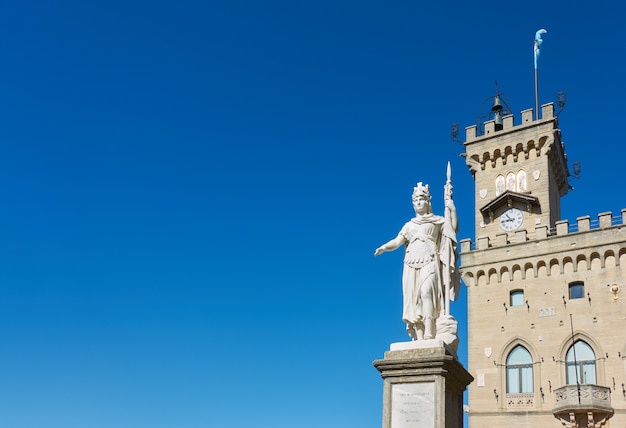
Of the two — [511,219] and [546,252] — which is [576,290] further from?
[511,219]

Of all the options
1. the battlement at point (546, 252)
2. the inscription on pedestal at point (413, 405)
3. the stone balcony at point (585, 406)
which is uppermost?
the battlement at point (546, 252)

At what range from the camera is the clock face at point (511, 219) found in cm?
4566

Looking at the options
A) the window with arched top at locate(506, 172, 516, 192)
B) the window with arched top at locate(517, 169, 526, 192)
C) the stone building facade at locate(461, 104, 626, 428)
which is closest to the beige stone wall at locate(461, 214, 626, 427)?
the stone building facade at locate(461, 104, 626, 428)

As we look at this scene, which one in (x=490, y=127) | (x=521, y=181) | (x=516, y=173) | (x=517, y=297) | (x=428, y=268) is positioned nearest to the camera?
(x=428, y=268)

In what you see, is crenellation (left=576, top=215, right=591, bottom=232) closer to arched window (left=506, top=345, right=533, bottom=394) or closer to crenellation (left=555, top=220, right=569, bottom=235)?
crenellation (left=555, top=220, right=569, bottom=235)

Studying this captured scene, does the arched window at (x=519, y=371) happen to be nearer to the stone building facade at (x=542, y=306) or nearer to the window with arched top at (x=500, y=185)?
the stone building facade at (x=542, y=306)

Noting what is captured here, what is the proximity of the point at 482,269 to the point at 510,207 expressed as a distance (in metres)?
5.26

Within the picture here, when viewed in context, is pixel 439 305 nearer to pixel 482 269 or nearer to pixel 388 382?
pixel 388 382

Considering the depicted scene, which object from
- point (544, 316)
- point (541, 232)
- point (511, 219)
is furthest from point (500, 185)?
point (544, 316)

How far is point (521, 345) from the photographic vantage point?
135 ft

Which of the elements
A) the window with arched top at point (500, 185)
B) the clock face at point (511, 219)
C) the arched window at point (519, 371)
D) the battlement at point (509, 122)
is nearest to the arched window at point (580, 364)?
the arched window at point (519, 371)

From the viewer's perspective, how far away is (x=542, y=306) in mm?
41125

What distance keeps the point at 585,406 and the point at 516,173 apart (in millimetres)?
16866

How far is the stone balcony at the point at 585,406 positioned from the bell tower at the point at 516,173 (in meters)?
11.0
